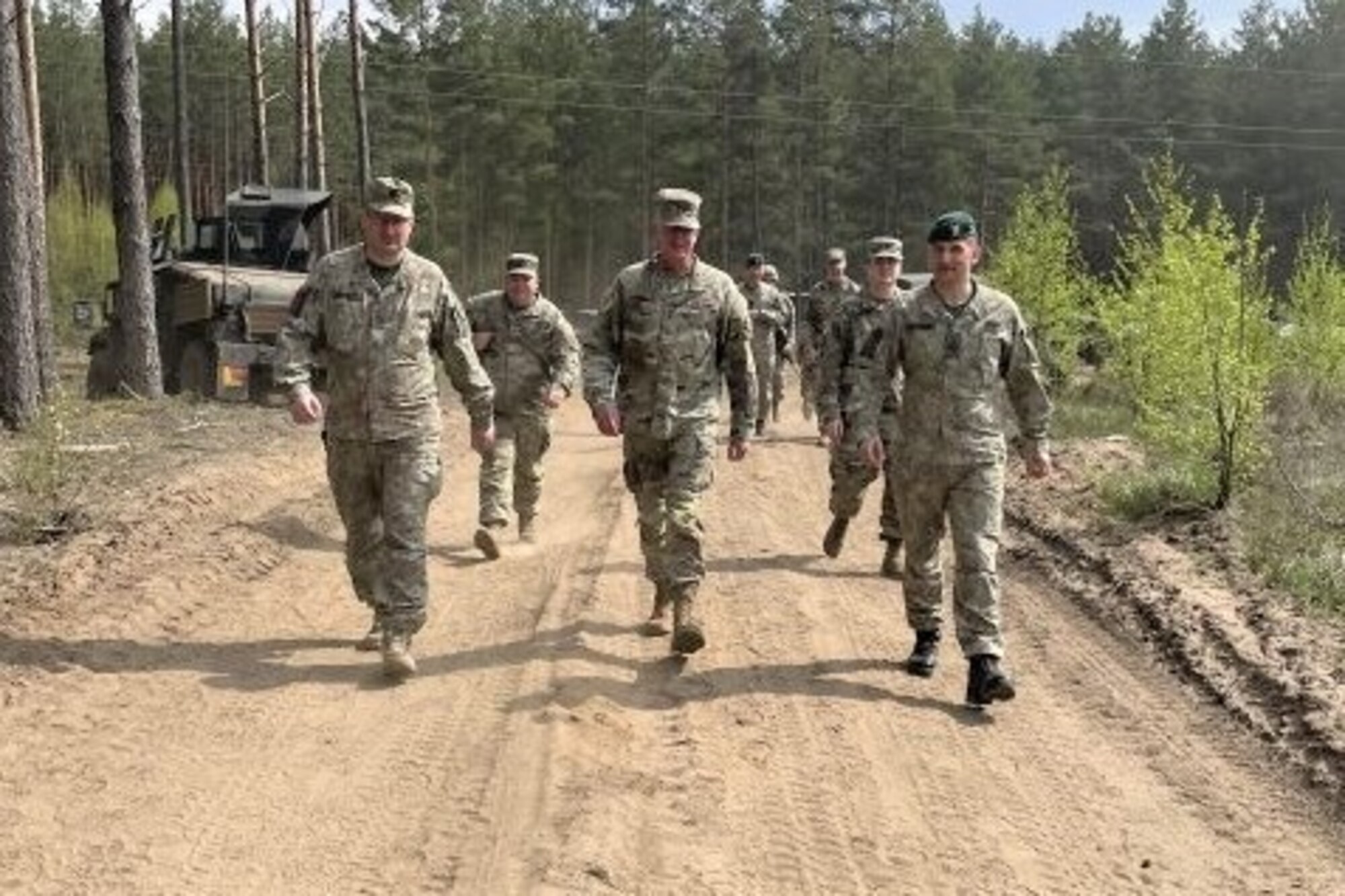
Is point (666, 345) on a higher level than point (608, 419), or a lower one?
higher

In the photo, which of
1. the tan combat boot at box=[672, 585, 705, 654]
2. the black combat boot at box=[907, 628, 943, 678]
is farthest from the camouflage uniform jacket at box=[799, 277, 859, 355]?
the tan combat boot at box=[672, 585, 705, 654]

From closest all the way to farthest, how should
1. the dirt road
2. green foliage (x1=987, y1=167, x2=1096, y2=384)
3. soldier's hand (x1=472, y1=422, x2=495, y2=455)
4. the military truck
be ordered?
the dirt road, soldier's hand (x1=472, y1=422, x2=495, y2=455), the military truck, green foliage (x1=987, y1=167, x2=1096, y2=384)

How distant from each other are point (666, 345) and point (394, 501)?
55.0 inches

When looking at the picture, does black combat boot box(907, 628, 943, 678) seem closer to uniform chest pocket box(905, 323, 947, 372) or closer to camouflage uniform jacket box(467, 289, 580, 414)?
uniform chest pocket box(905, 323, 947, 372)

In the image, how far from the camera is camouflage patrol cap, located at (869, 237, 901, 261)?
8.88m

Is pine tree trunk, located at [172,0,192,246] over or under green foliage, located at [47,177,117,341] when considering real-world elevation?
over

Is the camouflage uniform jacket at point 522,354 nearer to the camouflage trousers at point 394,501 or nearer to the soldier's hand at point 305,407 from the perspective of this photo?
the camouflage trousers at point 394,501

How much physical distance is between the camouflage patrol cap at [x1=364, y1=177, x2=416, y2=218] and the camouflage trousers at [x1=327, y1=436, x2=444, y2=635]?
979 millimetres

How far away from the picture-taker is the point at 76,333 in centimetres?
3161

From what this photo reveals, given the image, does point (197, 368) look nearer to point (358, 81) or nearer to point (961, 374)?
point (358, 81)

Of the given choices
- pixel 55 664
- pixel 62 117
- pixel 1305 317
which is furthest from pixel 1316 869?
pixel 62 117

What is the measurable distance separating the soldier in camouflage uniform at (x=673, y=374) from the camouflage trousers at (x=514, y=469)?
2514mm

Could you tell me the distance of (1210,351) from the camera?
33.0 feet

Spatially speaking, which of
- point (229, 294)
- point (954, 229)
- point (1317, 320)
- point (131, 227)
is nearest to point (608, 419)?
point (954, 229)
